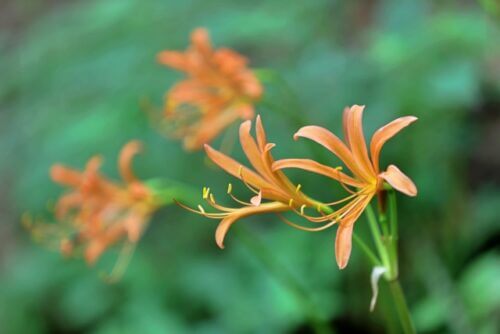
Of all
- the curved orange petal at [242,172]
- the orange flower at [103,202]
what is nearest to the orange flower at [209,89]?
the orange flower at [103,202]

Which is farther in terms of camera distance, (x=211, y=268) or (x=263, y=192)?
(x=211, y=268)

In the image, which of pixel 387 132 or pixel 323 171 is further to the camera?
pixel 323 171

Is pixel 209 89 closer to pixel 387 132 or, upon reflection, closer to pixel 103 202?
pixel 103 202

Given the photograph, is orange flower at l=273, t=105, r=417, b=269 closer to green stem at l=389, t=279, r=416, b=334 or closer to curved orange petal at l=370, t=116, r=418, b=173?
curved orange petal at l=370, t=116, r=418, b=173

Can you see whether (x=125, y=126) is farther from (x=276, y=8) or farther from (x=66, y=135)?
(x=276, y=8)

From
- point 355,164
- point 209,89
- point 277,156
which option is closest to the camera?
point 355,164

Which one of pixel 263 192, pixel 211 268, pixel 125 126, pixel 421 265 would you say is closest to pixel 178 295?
pixel 211 268

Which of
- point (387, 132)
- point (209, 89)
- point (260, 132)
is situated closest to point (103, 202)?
point (209, 89)
